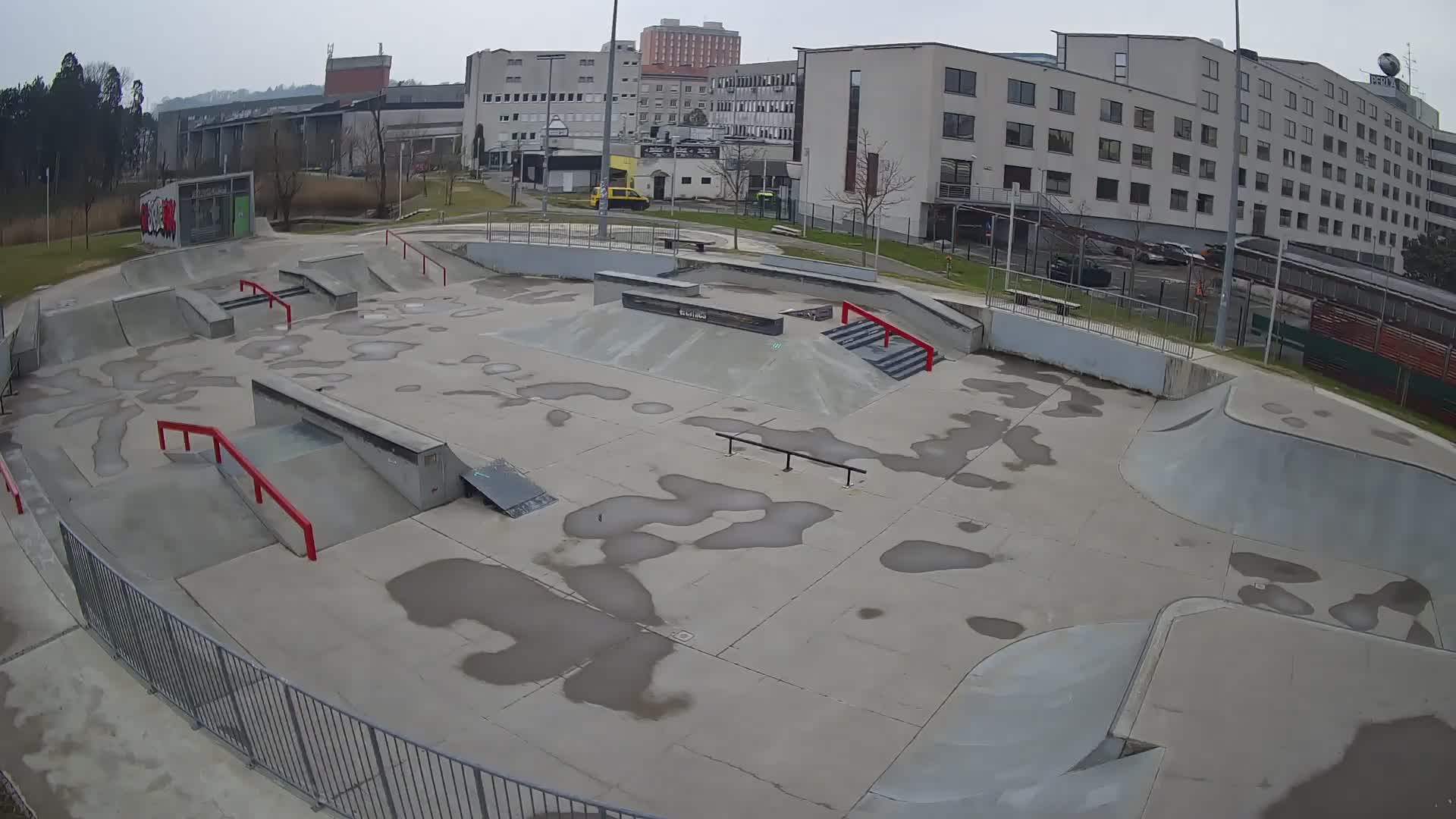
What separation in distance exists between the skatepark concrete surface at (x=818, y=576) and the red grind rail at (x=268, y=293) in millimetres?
5820

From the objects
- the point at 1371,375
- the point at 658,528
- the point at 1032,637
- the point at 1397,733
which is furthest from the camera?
the point at 1371,375

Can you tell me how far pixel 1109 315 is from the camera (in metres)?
30.6

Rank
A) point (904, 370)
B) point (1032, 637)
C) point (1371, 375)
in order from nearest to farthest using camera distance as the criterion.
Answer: point (1032, 637), point (1371, 375), point (904, 370)

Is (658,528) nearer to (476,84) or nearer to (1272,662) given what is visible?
(1272,662)

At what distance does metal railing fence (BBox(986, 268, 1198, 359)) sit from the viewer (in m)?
26.4

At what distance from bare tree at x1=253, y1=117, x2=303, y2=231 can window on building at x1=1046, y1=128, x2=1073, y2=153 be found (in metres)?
41.7

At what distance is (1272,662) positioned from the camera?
9.42 m

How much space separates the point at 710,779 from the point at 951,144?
4742 cm

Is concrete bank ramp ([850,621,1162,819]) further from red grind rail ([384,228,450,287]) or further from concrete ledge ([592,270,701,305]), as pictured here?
red grind rail ([384,228,450,287])

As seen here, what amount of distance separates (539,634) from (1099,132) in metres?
53.2

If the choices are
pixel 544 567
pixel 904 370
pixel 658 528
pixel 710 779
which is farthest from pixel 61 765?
pixel 904 370

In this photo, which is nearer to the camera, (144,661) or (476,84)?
(144,661)

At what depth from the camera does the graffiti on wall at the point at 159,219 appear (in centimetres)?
3844

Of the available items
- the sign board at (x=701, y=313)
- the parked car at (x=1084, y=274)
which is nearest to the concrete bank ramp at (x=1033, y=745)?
the sign board at (x=701, y=313)
